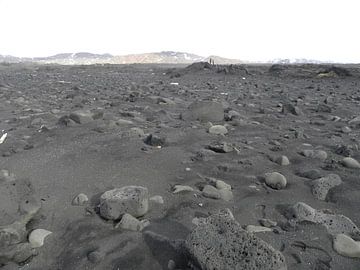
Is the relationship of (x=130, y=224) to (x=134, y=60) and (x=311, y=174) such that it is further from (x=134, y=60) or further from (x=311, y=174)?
(x=134, y=60)

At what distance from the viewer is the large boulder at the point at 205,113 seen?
5.43 meters

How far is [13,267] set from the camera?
7.12 feet

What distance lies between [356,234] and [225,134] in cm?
241

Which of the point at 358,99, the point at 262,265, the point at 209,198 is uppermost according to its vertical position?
the point at 262,265

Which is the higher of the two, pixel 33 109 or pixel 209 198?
pixel 209 198

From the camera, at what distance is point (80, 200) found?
283cm

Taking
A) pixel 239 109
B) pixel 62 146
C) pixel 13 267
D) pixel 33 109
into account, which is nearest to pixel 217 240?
pixel 13 267

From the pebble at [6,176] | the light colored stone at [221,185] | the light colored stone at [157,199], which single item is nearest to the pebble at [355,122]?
the light colored stone at [221,185]

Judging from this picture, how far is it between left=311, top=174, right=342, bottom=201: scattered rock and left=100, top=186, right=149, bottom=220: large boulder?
1346 mm

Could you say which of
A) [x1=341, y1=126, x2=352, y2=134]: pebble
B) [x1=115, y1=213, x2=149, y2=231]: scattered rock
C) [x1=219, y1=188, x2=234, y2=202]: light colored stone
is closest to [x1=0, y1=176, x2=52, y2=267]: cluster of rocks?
[x1=115, y1=213, x2=149, y2=231]: scattered rock

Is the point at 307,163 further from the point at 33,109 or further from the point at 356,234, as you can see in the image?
the point at 33,109

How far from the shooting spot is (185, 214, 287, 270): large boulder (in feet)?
6.05

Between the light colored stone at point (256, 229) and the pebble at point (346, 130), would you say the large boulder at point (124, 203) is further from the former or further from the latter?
the pebble at point (346, 130)

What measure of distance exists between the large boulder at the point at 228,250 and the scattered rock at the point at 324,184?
46.7 inches
